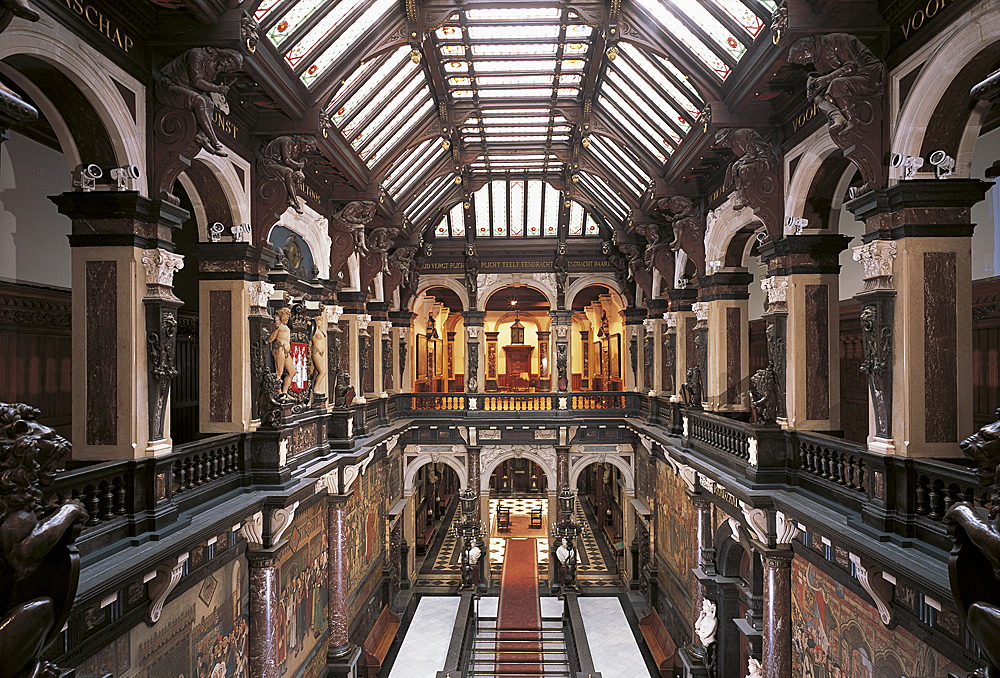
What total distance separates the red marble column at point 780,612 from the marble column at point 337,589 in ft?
25.7

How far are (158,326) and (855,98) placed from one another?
7.36 metres

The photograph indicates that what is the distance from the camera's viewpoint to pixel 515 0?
9.45 meters

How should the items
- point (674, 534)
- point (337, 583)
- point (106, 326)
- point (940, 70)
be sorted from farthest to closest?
1. point (674, 534)
2. point (337, 583)
3. point (106, 326)
4. point (940, 70)

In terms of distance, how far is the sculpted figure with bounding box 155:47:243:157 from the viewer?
20.4 feet

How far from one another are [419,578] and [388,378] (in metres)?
6.76

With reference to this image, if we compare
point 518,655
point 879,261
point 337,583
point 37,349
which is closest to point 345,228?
point 37,349

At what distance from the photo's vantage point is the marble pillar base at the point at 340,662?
38.7 ft

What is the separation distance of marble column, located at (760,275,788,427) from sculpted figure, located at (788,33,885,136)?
2.62 m

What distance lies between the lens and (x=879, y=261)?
5754 millimetres

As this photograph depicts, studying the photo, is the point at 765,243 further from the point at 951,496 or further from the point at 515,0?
the point at 515,0

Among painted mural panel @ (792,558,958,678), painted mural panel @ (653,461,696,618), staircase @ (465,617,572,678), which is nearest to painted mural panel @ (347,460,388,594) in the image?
staircase @ (465,617,572,678)

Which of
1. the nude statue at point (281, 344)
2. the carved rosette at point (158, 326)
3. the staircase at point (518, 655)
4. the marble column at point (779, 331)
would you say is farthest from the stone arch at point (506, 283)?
the carved rosette at point (158, 326)

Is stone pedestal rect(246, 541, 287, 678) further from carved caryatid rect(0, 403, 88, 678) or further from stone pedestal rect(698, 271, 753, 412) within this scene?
stone pedestal rect(698, 271, 753, 412)

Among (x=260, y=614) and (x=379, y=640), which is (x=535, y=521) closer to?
(x=379, y=640)
